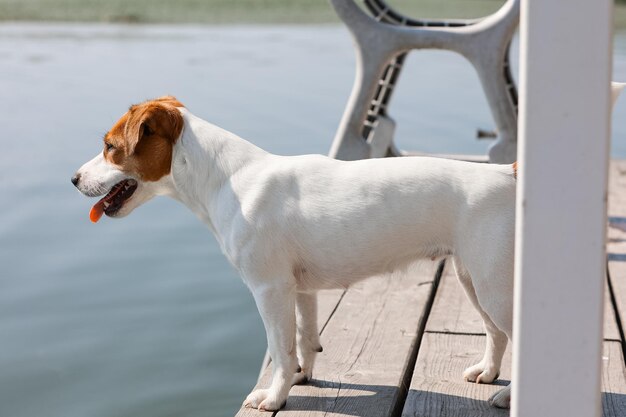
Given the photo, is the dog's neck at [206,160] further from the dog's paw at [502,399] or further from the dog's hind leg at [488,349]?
the dog's paw at [502,399]

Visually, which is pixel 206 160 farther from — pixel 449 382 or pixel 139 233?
pixel 139 233

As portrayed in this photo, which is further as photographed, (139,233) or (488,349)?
(139,233)

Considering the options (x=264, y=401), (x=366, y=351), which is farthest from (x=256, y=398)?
(x=366, y=351)

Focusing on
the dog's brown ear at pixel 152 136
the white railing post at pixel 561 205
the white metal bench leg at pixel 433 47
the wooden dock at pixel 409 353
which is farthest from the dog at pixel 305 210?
the white metal bench leg at pixel 433 47

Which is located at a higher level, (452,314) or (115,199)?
(115,199)

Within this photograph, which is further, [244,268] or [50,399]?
[50,399]

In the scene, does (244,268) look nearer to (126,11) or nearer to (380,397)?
(380,397)

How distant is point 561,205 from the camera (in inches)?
70.4

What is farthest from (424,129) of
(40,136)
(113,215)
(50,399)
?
(113,215)

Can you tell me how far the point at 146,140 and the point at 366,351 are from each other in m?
1.15

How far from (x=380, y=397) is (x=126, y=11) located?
73.2 feet

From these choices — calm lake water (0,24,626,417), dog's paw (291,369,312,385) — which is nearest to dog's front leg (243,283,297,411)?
dog's paw (291,369,312,385)

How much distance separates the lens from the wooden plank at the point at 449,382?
3.00 meters

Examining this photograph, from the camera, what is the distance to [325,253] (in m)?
2.97
